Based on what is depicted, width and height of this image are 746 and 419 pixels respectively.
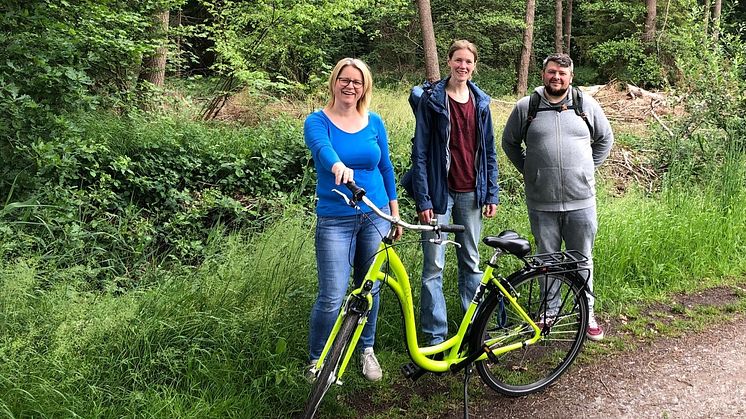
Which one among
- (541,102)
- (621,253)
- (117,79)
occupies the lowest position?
(621,253)

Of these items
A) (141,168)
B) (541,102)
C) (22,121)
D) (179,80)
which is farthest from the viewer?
(179,80)

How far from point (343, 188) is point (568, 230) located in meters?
1.84

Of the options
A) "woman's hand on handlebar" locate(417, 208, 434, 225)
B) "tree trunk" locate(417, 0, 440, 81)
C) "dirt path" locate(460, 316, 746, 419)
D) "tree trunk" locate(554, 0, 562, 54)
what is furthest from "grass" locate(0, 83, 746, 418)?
"tree trunk" locate(554, 0, 562, 54)

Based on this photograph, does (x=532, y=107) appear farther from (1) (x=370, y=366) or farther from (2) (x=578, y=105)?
(1) (x=370, y=366)

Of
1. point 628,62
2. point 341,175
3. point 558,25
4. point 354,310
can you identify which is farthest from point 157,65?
point 558,25

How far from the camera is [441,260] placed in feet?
12.4

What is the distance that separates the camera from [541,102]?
3908 millimetres

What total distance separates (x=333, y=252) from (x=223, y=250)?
2336mm

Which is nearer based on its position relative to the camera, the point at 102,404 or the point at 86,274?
the point at 102,404

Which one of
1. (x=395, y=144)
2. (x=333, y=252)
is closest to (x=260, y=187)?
(x=395, y=144)

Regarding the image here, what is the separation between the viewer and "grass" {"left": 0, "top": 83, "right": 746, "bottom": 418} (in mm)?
3004

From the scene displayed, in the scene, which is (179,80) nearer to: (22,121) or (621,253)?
(22,121)

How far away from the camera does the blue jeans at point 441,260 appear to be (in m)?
3.76

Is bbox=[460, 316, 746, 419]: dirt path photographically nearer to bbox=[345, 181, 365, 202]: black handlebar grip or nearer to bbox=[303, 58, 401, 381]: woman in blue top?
bbox=[303, 58, 401, 381]: woman in blue top
